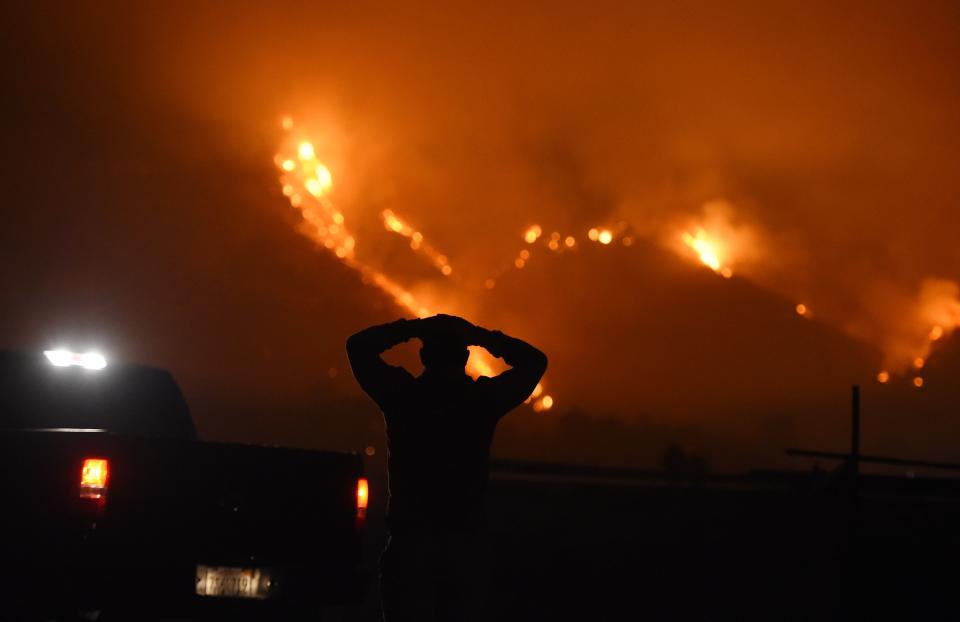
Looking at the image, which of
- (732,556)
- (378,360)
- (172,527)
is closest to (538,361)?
(378,360)

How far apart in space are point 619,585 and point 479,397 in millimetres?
9389

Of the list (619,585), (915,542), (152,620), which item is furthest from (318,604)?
(915,542)

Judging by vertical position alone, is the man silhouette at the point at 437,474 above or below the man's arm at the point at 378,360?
below

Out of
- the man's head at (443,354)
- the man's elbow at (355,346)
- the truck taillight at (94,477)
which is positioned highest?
the man's elbow at (355,346)

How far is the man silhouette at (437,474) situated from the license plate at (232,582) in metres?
2.69

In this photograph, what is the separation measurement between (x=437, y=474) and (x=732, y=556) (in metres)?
9.31

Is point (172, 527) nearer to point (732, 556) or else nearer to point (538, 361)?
point (538, 361)

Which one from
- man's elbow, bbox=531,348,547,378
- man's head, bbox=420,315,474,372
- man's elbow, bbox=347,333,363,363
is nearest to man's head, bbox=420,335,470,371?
man's head, bbox=420,315,474,372

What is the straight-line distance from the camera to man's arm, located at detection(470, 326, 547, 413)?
6.19m

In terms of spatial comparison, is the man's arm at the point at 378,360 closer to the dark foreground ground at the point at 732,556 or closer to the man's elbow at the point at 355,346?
the man's elbow at the point at 355,346

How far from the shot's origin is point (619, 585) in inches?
591

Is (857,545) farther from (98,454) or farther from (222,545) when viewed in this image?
(98,454)

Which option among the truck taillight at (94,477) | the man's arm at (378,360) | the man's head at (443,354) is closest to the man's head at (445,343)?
the man's head at (443,354)

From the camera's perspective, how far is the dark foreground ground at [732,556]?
14.0 m
